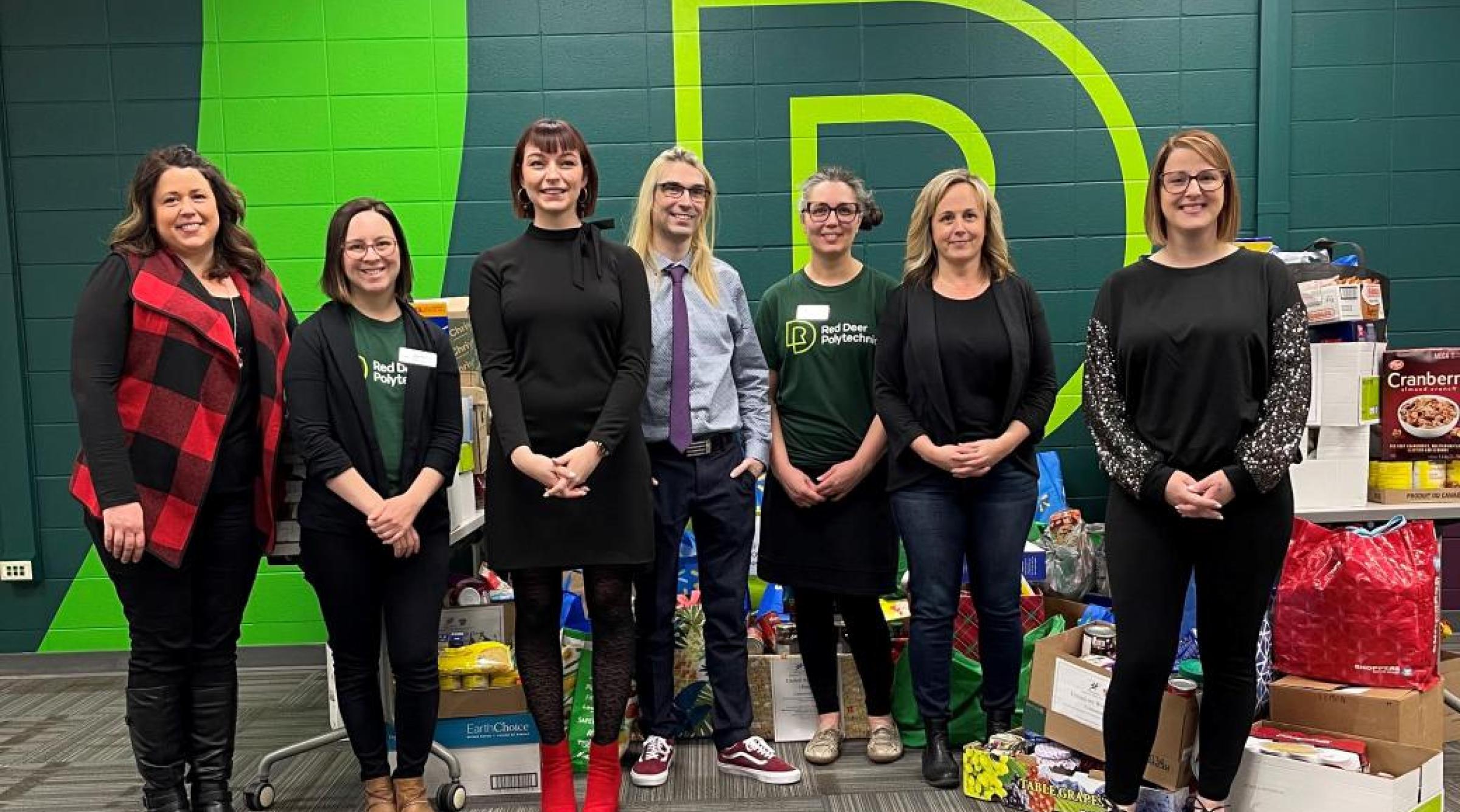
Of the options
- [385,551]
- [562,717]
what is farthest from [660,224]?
[562,717]

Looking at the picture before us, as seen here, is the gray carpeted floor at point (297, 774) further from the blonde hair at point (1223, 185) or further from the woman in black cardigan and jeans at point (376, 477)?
the blonde hair at point (1223, 185)

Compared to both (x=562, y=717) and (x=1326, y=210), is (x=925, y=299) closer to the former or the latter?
(x=562, y=717)

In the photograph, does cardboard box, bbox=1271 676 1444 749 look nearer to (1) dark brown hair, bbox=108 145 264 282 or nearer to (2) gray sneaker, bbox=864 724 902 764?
(2) gray sneaker, bbox=864 724 902 764

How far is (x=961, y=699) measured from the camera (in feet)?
8.70

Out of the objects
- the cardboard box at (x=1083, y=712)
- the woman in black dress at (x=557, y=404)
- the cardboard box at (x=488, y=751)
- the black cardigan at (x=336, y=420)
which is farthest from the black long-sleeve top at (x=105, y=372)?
the cardboard box at (x=1083, y=712)

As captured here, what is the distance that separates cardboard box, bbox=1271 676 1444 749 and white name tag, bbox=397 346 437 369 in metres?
2.07

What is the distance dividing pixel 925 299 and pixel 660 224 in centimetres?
68

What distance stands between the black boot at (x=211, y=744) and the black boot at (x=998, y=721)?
5.85ft

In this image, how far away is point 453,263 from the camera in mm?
3615

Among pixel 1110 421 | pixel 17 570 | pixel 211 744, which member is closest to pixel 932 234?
pixel 1110 421

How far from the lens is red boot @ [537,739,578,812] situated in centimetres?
224

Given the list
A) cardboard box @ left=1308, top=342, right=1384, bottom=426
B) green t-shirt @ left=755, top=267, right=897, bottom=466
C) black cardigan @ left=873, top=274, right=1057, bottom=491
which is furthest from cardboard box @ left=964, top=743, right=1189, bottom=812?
cardboard box @ left=1308, top=342, right=1384, bottom=426

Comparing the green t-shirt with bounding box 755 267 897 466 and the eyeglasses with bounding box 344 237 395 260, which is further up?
the eyeglasses with bounding box 344 237 395 260

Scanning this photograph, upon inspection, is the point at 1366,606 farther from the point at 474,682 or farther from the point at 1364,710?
the point at 474,682
